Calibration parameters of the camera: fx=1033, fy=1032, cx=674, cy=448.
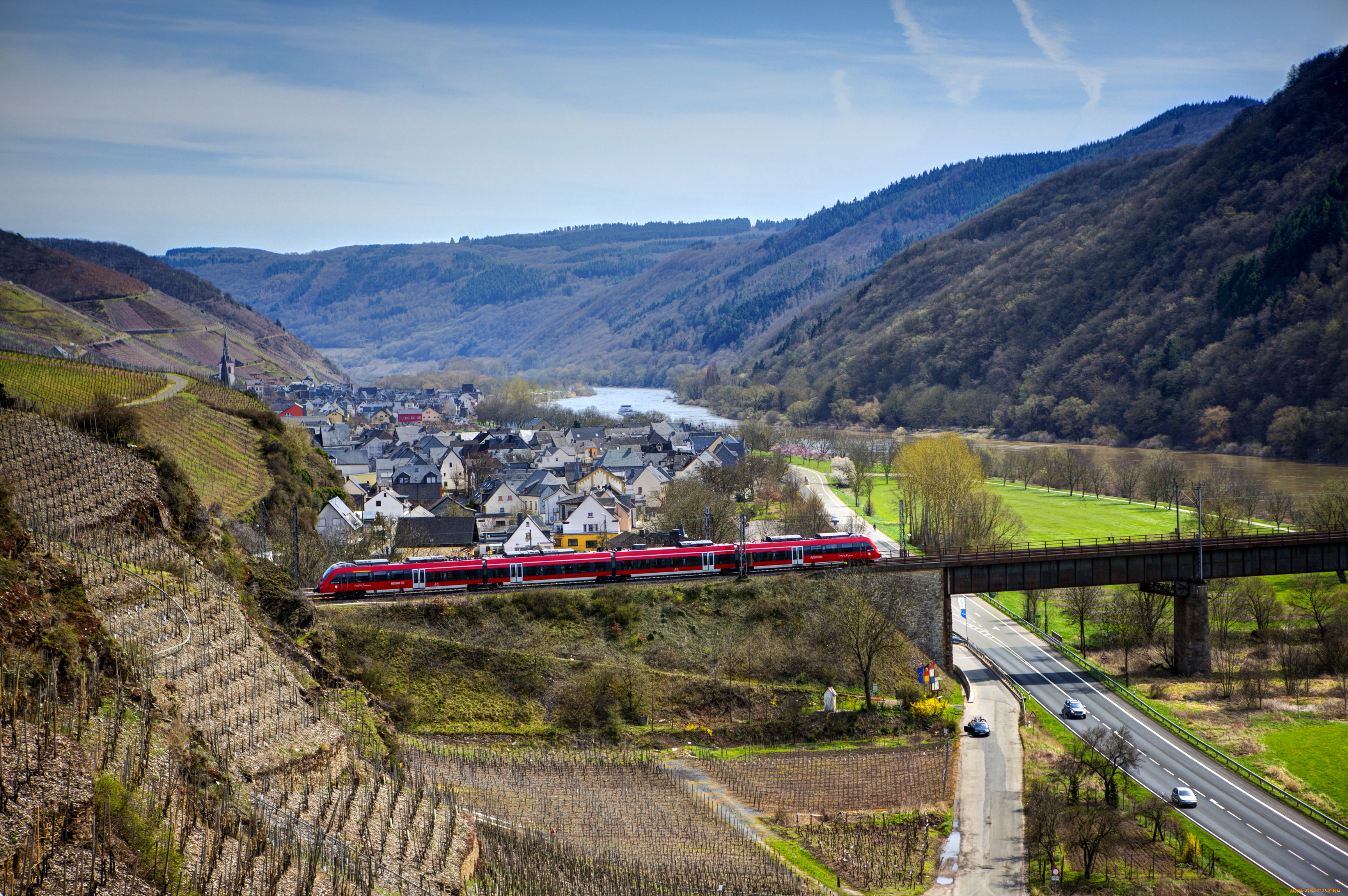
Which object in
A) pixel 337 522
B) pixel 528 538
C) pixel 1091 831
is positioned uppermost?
pixel 337 522

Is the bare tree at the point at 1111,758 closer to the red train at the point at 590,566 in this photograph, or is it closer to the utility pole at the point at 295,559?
the red train at the point at 590,566

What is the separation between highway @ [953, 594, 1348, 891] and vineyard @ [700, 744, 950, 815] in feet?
29.9

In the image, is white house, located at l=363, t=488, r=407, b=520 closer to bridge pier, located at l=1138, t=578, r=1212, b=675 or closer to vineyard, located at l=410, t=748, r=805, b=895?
vineyard, located at l=410, t=748, r=805, b=895

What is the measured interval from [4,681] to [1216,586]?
73416 mm

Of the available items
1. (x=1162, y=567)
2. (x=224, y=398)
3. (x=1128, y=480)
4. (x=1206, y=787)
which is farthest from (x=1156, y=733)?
(x=224, y=398)

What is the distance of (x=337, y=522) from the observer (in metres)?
82.9

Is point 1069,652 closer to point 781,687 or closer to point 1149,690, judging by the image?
point 1149,690

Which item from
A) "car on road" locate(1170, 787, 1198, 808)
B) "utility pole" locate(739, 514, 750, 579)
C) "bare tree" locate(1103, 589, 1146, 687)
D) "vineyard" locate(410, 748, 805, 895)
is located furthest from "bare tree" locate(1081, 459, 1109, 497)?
"vineyard" locate(410, 748, 805, 895)

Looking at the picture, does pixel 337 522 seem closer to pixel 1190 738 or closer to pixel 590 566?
pixel 590 566

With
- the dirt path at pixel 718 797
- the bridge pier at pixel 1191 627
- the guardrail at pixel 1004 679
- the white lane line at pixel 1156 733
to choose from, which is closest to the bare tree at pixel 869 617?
the guardrail at pixel 1004 679

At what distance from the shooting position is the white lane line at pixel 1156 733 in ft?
131

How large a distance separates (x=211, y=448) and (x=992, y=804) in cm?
6579

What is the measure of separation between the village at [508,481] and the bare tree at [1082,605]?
1231 inches

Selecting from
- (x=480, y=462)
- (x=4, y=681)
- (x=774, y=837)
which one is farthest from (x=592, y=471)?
(x=4, y=681)
